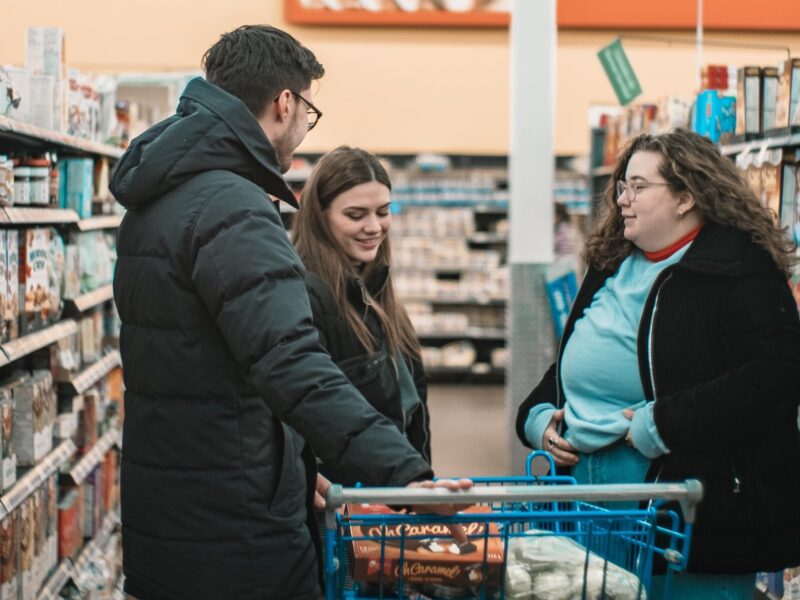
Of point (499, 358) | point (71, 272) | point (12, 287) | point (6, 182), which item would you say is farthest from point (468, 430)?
point (6, 182)

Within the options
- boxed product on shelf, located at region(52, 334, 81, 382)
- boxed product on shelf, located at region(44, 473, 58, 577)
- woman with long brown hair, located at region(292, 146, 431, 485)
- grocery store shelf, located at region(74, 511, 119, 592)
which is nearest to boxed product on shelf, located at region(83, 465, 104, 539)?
grocery store shelf, located at region(74, 511, 119, 592)

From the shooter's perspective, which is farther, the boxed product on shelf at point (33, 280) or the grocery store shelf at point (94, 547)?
the grocery store shelf at point (94, 547)

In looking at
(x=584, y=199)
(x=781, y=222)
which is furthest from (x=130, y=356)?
(x=584, y=199)

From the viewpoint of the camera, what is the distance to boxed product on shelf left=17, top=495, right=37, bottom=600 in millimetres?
3178

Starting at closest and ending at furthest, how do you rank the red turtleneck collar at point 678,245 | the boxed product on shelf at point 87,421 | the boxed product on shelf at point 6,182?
the red turtleneck collar at point 678,245 < the boxed product on shelf at point 6,182 < the boxed product on shelf at point 87,421

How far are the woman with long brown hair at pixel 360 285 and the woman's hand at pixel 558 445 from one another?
1.21 ft

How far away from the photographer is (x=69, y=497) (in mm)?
4000

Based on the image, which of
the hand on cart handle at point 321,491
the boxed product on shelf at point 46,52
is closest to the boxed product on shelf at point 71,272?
the boxed product on shelf at point 46,52

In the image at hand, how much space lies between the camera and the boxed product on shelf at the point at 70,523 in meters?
3.85

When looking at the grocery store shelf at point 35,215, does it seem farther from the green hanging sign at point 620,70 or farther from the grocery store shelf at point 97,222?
the green hanging sign at point 620,70

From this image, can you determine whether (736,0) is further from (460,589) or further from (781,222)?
(460,589)

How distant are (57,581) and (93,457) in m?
0.75

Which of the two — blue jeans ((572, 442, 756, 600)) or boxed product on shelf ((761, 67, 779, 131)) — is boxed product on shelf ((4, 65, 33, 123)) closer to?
blue jeans ((572, 442, 756, 600))

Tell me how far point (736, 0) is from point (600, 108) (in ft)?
6.05
